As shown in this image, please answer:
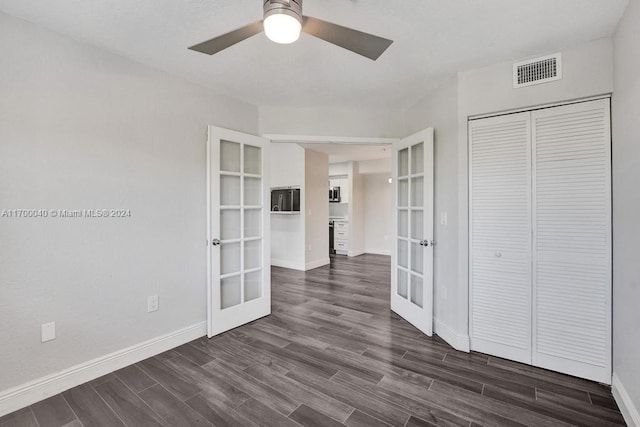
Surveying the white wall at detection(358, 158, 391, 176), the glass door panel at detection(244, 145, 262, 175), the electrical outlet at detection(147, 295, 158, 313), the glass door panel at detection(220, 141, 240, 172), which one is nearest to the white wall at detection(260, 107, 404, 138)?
the glass door panel at detection(244, 145, 262, 175)

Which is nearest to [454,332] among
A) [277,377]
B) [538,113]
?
[277,377]

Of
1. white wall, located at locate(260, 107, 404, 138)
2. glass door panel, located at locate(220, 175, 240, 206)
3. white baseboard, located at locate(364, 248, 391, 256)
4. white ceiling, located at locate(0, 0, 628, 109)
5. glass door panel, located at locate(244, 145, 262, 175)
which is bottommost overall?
white baseboard, located at locate(364, 248, 391, 256)

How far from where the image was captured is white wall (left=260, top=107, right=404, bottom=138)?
340 cm

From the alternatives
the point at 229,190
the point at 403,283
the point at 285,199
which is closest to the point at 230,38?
the point at 229,190

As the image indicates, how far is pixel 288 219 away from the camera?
615cm

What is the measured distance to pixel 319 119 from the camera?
3428 millimetres

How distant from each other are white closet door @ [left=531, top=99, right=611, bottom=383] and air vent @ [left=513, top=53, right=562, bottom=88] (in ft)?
0.77

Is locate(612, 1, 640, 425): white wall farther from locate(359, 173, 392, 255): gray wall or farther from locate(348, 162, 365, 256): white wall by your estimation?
locate(359, 173, 392, 255): gray wall

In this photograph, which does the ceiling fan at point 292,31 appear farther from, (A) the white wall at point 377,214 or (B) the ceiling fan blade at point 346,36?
(A) the white wall at point 377,214

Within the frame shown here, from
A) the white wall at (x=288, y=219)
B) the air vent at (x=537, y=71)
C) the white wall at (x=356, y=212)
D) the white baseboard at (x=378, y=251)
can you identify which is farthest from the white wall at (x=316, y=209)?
the air vent at (x=537, y=71)

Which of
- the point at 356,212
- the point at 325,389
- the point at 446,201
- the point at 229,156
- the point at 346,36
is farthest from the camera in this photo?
the point at 356,212

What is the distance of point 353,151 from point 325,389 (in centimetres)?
480

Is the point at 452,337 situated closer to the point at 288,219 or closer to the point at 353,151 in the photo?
the point at 288,219


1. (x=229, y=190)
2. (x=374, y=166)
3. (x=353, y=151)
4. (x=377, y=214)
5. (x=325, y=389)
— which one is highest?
(x=353, y=151)
